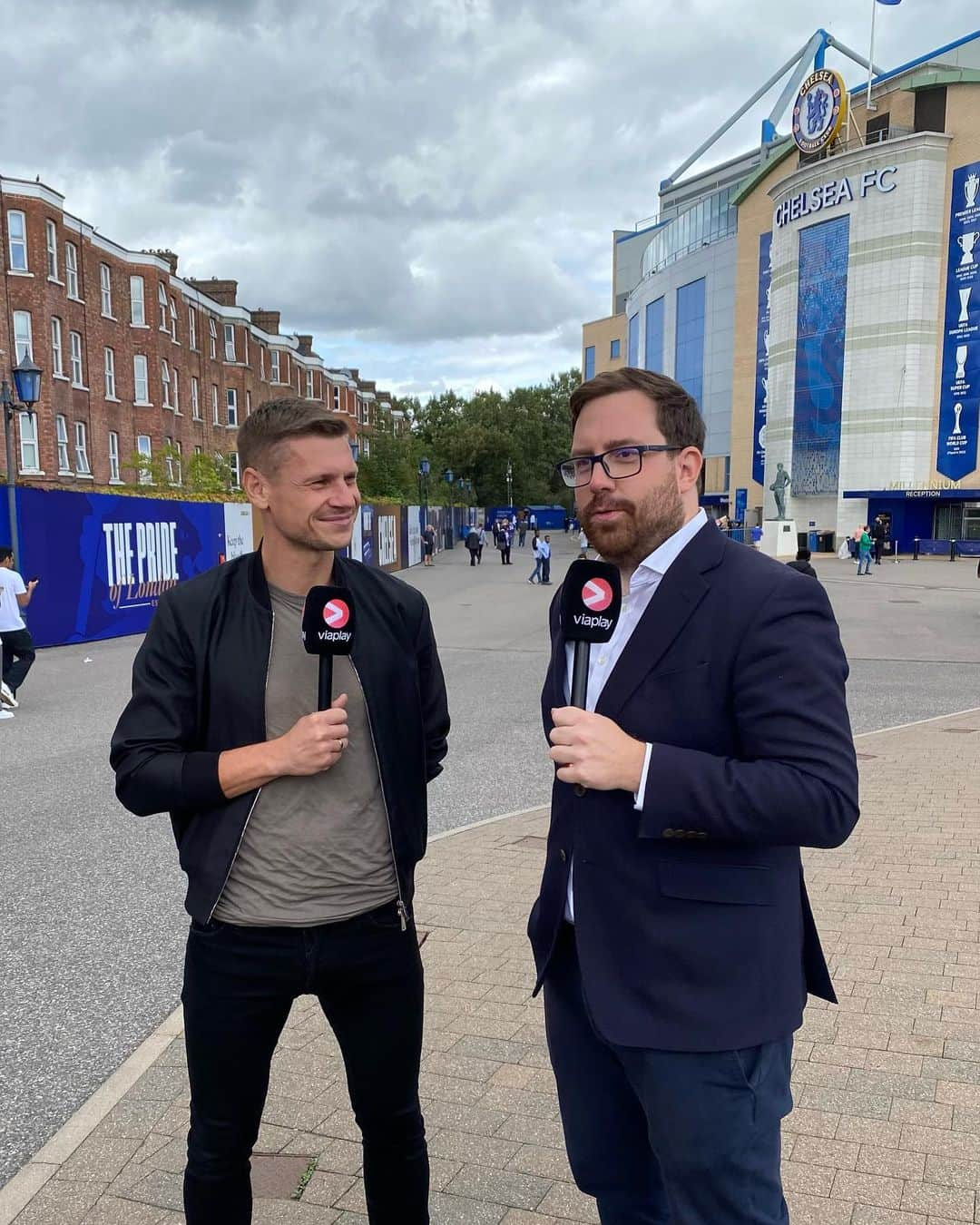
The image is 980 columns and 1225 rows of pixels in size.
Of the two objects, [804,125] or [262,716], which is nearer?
[262,716]

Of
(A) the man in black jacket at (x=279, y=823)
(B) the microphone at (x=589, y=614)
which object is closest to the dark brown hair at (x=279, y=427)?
(A) the man in black jacket at (x=279, y=823)

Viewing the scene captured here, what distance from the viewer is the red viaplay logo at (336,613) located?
2.14 m

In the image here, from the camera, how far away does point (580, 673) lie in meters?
1.88

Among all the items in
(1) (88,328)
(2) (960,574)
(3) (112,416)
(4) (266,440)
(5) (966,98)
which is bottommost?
(2) (960,574)

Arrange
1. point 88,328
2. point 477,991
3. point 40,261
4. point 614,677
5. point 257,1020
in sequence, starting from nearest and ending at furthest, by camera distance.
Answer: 1. point 614,677
2. point 257,1020
3. point 477,991
4. point 40,261
5. point 88,328

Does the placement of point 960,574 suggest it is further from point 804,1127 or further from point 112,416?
point 804,1127

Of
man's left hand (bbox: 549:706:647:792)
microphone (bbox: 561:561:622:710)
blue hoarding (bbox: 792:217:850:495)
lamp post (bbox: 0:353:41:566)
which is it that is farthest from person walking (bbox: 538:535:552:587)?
blue hoarding (bbox: 792:217:850:495)

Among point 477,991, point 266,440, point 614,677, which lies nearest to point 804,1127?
point 477,991

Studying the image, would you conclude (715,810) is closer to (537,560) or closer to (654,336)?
(537,560)

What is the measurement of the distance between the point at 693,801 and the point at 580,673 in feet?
1.07

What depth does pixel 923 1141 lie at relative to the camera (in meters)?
2.99

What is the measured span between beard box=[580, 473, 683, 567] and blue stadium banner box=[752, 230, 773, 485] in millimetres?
58602

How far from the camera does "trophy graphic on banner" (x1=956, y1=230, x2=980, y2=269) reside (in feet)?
153

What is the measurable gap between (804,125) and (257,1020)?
58.4 meters
